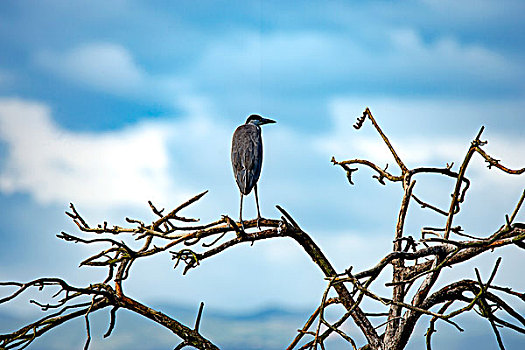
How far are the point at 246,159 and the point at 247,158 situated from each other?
1 cm

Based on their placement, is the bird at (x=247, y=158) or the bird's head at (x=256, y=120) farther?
the bird's head at (x=256, y=120)

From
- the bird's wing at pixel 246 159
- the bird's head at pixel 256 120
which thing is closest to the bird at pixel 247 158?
the bird's wing at pixel 246 159

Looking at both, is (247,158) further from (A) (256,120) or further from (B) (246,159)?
(A) (256,120)

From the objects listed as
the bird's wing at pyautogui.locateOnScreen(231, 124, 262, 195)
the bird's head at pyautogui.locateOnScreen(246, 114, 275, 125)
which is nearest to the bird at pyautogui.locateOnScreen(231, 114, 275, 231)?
the bird's wing at pyautogui.locateOnScreen(231, 124, 262, 195)

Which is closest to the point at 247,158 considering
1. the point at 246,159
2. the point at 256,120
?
the point at 246,159

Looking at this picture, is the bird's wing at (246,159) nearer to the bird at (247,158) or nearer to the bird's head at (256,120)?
the bird at (247,158)

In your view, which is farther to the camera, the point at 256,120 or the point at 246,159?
the point at 256,120

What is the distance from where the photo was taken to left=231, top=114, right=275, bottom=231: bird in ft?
14.5

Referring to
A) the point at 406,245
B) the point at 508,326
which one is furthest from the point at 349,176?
the point at 508,326

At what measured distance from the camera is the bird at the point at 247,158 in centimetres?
442

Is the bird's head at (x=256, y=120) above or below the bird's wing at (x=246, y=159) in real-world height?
above

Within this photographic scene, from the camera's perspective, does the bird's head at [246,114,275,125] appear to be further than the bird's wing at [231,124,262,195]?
Yes

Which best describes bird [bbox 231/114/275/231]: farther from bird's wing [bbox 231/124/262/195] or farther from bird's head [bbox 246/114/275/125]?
bird's head [bbox 246/114/275/125]

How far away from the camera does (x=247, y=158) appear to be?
450 centimetres
